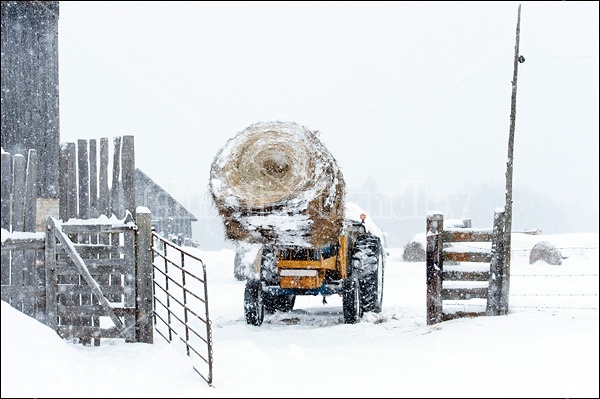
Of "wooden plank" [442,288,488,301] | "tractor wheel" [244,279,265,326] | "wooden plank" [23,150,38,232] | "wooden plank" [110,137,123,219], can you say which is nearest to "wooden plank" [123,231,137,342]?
"wooden plank" [110,137,123,219]

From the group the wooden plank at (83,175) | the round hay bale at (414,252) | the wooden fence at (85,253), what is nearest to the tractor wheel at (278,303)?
the wooden fence at (85,253)

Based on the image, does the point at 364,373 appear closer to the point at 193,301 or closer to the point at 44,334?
the point at 44,334

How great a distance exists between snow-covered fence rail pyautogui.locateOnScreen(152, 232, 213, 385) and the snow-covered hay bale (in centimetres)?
110

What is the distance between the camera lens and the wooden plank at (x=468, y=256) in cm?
842

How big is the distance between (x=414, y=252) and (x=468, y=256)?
14871 millimetres

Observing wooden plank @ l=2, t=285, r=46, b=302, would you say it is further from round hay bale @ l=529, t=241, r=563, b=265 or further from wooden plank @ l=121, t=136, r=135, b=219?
round hay bale @ l=529, t=241, r=563, b=265

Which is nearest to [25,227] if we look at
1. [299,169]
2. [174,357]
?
[174,357]

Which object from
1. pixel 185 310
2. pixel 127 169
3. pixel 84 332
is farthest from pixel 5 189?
pixel 185 310

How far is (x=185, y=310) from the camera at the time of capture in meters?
6.05

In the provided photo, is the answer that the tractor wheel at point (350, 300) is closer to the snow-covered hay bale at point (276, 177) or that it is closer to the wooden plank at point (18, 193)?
the snow-covered hay bale at point (276, 177)

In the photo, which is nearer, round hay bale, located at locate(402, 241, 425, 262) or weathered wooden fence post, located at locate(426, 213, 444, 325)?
weathered wooden fence post, located at locate(426, 213, 444, 325)

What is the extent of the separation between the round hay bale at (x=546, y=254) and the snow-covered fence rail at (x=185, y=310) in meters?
10.3

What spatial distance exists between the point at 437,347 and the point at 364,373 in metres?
1.34

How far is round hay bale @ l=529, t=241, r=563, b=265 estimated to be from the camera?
18.6m
